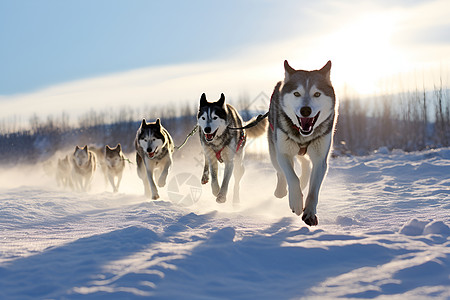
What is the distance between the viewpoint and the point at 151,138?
7082 mm

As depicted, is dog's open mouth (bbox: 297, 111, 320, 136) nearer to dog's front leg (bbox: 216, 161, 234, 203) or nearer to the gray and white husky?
the gray and white husky

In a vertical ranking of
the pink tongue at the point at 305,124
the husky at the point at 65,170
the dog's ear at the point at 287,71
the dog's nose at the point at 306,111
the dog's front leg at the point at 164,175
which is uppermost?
the dog's ear at the point at 287,71

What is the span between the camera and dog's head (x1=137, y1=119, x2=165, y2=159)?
6.96 meters

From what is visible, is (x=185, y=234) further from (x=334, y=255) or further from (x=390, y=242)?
(x=390, y=242)

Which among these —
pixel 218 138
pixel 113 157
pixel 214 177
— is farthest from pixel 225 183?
pixel 113 157

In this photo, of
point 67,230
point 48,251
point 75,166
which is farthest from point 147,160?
point 75,166

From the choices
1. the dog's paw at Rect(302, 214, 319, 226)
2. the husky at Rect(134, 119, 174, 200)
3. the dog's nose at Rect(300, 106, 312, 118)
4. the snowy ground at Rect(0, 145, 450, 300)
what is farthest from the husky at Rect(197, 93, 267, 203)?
the dog's nose at Rect(300, 106, 312, 118)

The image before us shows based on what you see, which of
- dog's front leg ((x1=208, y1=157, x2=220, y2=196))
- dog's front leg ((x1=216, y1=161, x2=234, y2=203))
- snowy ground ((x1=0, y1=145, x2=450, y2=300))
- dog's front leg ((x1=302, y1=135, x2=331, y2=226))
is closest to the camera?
snowy ground ((x1=0, y1=145, x2=450, y2=300))

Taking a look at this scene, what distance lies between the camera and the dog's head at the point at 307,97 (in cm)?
376

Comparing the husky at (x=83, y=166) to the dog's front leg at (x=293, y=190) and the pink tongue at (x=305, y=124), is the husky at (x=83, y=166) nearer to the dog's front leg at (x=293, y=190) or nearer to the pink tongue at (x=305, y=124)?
the dog's front leg at (x=293, y=190)

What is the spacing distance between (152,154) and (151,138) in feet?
0.95

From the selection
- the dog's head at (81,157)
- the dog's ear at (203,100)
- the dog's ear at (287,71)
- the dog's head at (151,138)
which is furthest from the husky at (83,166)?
the dog's ear at (287,71)

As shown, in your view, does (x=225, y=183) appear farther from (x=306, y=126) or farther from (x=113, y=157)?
(x=113, y=157)

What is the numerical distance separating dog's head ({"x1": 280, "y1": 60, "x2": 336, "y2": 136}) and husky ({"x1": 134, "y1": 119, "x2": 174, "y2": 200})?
11.1 ft
